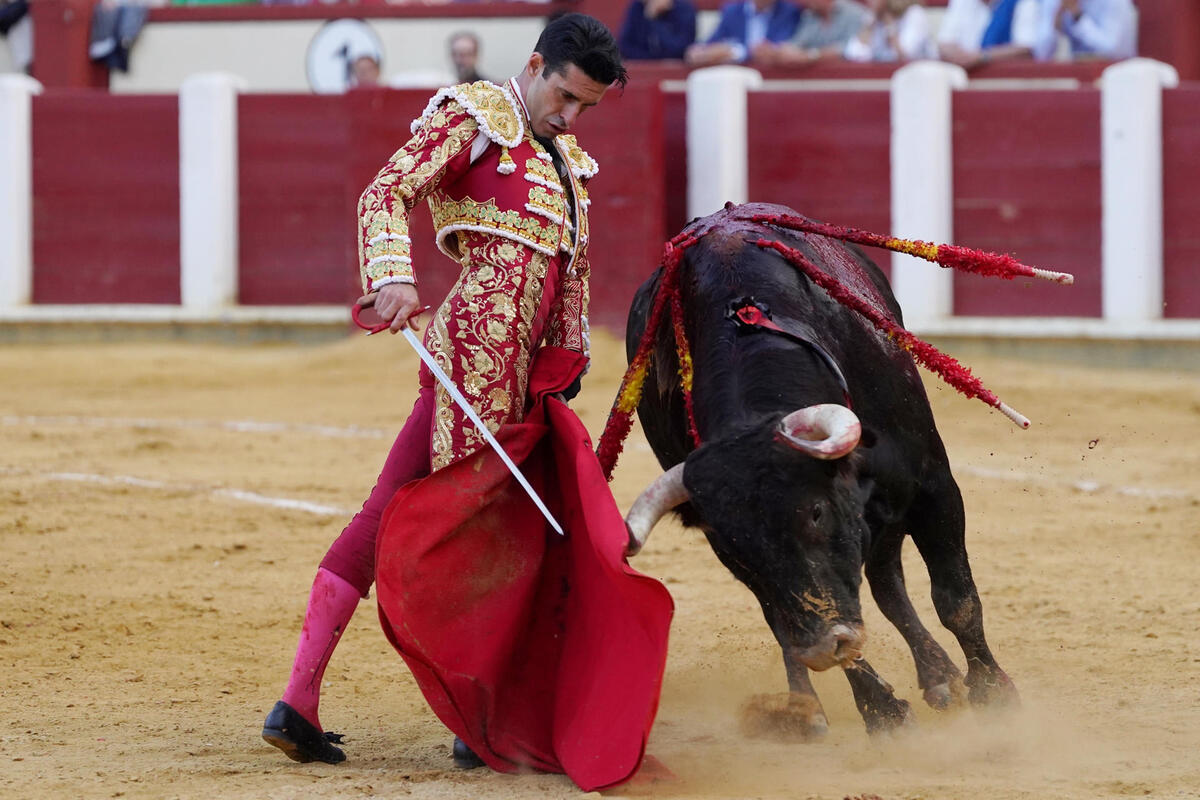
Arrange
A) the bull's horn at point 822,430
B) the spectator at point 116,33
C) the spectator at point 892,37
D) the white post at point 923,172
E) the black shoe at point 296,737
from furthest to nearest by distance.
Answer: the spectator at point 116,33 → the spectator at point 892,37 → the white post at point 923,172 → the black shoe at point 296,737 → the bull's horn at point 822,430

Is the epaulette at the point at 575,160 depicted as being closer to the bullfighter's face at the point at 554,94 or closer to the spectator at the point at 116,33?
the bullfighter's face at the point at 554,94

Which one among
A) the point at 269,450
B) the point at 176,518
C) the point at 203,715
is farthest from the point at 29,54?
the point at 203,715

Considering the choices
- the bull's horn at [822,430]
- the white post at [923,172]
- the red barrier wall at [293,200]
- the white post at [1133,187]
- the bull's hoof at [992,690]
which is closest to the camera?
the bull's horn at [822,430]

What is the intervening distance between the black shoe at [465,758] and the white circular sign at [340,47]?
8147mm

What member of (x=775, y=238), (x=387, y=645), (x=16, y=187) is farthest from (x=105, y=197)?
(x=775, y=238)

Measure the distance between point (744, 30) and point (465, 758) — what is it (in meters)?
6.87

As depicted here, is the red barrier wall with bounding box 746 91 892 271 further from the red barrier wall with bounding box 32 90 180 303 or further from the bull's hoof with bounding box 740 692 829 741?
the bull's hoof with bounding box 740 692 829 741

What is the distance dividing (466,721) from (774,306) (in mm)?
817

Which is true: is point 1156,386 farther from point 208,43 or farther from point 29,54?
point 29,54

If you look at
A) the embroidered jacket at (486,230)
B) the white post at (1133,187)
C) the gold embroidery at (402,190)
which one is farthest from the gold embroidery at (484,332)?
the white post at (1133,187)

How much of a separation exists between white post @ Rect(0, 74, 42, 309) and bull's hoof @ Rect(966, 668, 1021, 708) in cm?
763

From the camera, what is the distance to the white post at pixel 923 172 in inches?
326

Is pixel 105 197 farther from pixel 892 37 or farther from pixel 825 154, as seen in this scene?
pixel 892 37

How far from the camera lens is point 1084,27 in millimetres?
8656
